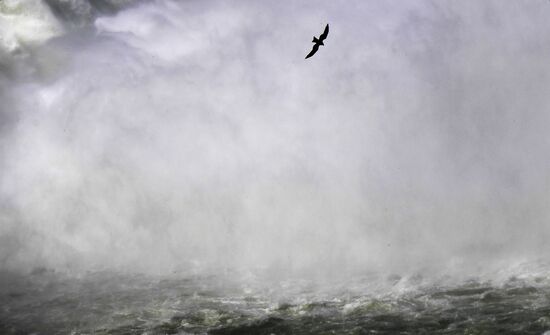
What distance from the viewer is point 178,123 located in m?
17.1

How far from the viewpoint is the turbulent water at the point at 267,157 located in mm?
13008

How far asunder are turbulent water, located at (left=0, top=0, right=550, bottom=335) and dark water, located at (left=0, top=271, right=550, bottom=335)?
0.22 feet

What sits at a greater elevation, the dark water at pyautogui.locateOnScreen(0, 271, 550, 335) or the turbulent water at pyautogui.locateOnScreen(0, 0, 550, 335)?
the turbulent water at pyautogui.locateOnScreen(0, 0, 550, 335)

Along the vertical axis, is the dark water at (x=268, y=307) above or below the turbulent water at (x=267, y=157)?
below

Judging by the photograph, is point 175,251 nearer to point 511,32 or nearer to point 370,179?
point 370,179

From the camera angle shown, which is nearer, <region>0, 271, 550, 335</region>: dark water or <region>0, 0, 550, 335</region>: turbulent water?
<region>0, 271, 550, 335</region>: dark water

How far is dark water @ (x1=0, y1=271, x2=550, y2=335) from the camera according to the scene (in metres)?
10.6

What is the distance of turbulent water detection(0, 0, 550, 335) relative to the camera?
13008 millimetres

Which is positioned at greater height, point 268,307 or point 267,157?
point 267,157

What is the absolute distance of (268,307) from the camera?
1170 cm

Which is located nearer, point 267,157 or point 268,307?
point 268,307

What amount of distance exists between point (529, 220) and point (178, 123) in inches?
339

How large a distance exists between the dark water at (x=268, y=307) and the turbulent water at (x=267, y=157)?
7 centimetres

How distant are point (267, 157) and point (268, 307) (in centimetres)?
552
